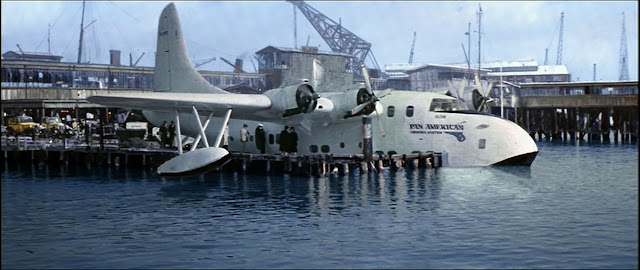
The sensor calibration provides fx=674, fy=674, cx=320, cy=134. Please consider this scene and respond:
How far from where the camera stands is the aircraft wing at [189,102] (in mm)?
28120

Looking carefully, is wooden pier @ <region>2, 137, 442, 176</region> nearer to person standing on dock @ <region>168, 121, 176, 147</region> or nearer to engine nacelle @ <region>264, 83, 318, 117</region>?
person standing on dock @ <region>168, 121, 176, 147</region>

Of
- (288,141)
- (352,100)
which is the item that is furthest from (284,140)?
(352,100)

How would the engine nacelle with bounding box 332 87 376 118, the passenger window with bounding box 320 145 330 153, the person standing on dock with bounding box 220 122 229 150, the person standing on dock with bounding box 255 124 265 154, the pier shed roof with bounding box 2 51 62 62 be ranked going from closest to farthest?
the engine nacelle with bounding box 332 87 376 118, the passenger window with bounding box 320 145 330 153, the person standing on dock with bounding box 255 124 265 154, the person standing on dock with bounding box 220 122 229 150, the pier shed roof with bounding box 2 51 62 62

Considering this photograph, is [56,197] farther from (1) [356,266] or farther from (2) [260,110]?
(1) [356,266]

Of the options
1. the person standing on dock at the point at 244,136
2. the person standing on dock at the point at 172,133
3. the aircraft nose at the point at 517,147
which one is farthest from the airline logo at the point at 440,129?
the person standing on dock at the point at 172,133

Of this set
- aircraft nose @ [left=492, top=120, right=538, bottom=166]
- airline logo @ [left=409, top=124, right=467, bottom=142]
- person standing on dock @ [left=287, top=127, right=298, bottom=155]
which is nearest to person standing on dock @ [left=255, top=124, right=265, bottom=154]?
person standing on dock @ [left=287, top=127, right=298, bottom=155]

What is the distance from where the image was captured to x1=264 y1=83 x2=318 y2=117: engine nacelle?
29.8 meters

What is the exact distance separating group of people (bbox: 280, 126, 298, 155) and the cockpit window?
22.3 feet

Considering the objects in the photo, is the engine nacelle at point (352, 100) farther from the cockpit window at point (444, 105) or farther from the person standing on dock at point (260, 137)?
the person standing on dock at point (260, 137)

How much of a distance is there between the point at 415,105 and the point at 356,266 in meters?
18.7

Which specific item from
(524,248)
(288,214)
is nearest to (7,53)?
(288,214)

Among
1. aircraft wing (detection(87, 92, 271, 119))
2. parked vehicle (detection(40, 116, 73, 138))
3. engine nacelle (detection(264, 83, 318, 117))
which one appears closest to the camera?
aircraft wing (detection(87, 92, 271, 119))

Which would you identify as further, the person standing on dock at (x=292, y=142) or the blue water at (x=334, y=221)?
the person standing on dock at (x=292, y=142)

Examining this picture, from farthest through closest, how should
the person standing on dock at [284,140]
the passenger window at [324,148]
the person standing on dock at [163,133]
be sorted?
the person standing on dock at [163,133]
the passenger window at [324,148]
the person standing on dock at [284,140]
